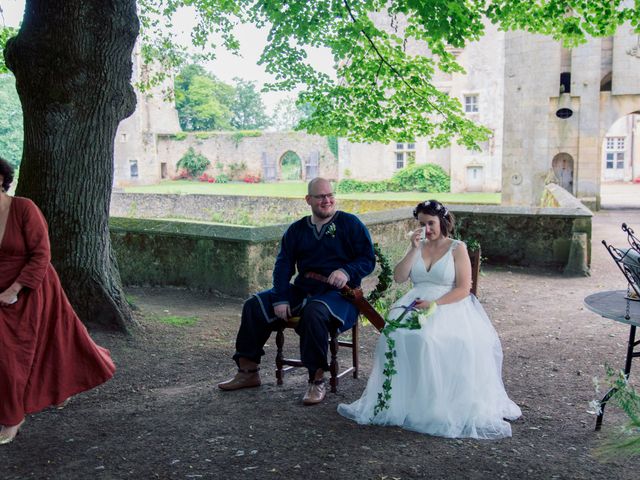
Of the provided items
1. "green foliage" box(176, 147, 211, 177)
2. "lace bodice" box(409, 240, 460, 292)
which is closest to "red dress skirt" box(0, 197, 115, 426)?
"lace bodice" box(409, 240, 460, 292)

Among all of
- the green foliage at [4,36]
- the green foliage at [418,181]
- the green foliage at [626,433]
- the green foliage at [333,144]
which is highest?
the green foliage at [333,144]

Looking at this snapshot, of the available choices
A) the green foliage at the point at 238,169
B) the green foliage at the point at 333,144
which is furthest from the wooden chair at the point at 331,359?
the green foliage at the point at 238,169

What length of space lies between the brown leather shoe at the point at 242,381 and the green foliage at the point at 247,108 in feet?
219

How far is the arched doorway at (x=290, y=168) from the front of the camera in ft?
157

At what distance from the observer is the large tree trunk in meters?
5.89

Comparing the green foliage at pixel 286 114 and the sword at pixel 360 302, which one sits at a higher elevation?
the green foliage at pixel 286 114

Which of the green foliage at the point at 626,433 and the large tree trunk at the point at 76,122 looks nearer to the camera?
the green foliage at the point at 626,433

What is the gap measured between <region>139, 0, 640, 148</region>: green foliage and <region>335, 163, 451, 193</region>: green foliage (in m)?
25.0

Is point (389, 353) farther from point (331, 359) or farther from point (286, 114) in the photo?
point (286, 114)

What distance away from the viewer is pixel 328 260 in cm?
490

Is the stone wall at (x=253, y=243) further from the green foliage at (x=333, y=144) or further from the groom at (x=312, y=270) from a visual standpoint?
the green foliage at (x=333, y=144)

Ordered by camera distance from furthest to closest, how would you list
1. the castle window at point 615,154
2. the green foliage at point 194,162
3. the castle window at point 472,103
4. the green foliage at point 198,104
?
1. the green foliage at point 198,104
2. the green foliage at point 194,162
3. the castle window at point 615,154
4. the castle window at point 472,103

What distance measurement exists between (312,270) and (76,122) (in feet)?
9.00

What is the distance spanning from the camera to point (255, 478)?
341 centimetres
